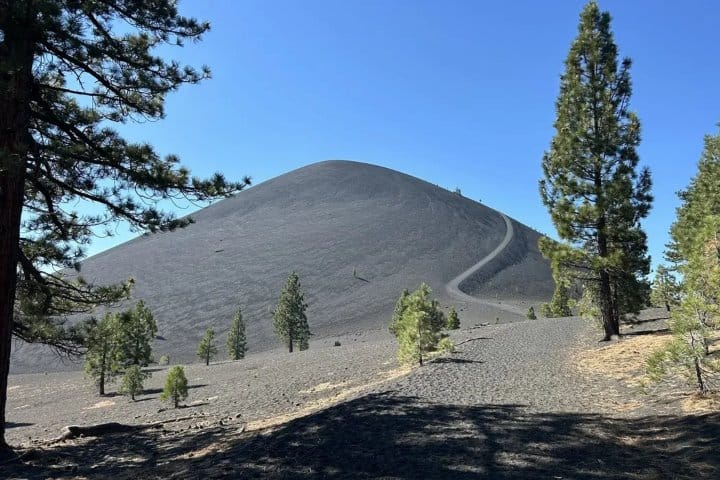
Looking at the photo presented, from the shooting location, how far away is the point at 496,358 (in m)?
17.0

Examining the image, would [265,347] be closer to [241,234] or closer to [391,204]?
[241,234]

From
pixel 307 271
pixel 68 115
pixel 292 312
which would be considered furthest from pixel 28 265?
pixel 307 271

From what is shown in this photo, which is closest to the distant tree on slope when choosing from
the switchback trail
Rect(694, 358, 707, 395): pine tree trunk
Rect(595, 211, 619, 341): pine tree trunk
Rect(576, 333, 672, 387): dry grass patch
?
Rect(694, 358, 707, 395): pine tree trunk

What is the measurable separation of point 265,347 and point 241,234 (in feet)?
209

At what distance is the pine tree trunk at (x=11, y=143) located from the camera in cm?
755

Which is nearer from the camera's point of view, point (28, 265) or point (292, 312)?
point (28, 265)

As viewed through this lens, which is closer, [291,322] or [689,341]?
[689,341]

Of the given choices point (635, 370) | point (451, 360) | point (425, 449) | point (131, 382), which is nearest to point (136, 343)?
point (131, 382)

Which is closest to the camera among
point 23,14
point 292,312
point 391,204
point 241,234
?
point 23,14

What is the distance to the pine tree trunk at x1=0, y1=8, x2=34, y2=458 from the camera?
7.55m

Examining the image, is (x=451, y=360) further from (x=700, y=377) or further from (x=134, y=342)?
(x=134, y=342)

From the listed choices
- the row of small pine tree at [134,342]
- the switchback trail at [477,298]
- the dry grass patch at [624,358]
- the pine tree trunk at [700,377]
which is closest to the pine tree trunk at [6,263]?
the row of small pine tree at [134,342]

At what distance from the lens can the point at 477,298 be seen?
88.6 meters

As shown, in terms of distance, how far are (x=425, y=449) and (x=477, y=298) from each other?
86000 millimetres
